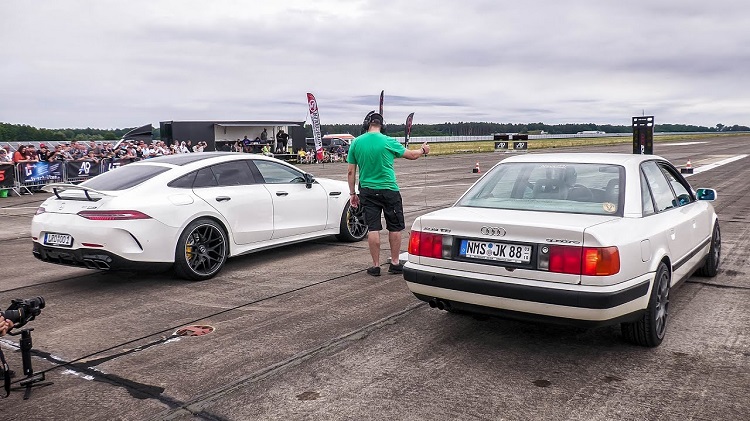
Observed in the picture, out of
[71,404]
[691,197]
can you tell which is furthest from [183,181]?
[691,197]

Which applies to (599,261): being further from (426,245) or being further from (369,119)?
(369,119)

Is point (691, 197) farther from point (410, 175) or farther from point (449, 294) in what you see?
point (410, 175)

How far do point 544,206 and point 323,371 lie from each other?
2.02 meters

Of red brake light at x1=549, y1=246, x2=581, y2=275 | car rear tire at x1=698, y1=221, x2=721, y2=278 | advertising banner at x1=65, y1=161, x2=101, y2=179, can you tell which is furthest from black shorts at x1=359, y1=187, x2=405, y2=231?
advertising banner at x1=65, y1=161, x2=101, y2=179

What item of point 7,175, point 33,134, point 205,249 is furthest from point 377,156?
point 33,134

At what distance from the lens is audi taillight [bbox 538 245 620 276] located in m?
3.78

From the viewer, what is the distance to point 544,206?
14.9ft

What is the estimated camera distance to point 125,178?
6.66 metres

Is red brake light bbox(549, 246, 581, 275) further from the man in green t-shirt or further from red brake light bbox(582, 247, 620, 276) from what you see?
the man in green t-shirt

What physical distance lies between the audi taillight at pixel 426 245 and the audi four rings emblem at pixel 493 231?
1.03 feet

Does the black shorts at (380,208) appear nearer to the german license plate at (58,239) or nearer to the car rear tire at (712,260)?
the german license plate at (58,239)

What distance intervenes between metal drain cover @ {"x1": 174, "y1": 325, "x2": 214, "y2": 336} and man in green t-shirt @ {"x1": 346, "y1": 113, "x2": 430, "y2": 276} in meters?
2.19

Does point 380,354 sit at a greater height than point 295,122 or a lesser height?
lesser

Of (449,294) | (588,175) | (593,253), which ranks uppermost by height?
(588,175)
